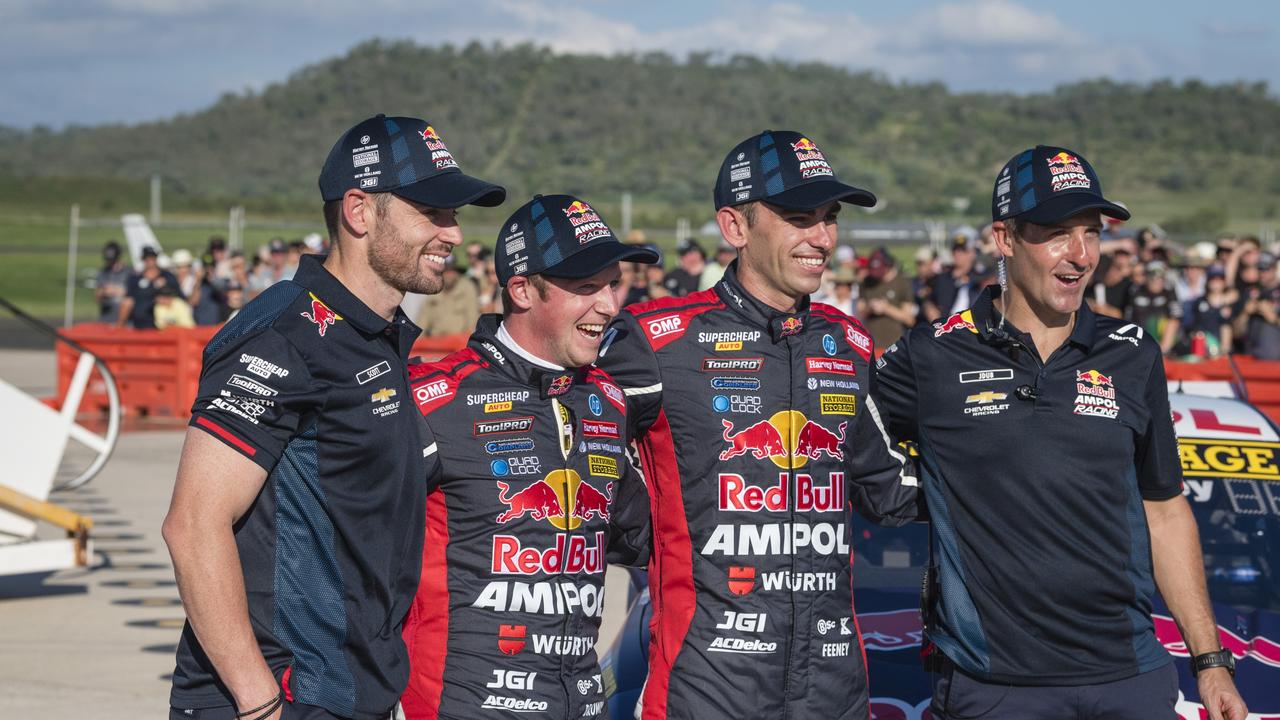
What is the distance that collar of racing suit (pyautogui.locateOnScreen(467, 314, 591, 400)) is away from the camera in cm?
376

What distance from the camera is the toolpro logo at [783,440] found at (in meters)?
3.85

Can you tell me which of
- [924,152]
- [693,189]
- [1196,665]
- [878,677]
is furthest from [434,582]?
[924,152]

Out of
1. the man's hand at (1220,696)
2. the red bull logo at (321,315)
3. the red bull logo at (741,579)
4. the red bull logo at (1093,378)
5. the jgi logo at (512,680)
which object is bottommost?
the man's hand at (1220,696)

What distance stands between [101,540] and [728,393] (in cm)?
833

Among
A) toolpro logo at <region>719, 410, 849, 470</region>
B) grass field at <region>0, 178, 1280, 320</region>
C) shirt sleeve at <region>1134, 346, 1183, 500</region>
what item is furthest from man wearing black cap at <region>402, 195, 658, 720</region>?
grass field at <region>0, 178, 1280, 320</region>

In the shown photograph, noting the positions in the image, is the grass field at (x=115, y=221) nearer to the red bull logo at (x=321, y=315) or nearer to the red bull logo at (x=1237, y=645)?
the red bull logo at (x=1237, y=645)

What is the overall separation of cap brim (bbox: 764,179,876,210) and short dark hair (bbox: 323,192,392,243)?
1212mm

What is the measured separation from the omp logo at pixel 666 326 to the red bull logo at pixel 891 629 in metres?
1.18

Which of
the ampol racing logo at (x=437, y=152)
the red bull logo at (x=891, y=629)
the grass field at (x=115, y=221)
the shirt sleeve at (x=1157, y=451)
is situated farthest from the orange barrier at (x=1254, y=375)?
the grass field at (x=115, y=221)

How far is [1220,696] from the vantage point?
12.1 ft

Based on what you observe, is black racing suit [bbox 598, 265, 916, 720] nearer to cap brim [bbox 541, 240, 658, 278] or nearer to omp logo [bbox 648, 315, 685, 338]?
omp logo [bbox 648, 315, 685, 338]

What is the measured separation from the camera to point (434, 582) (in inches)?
143

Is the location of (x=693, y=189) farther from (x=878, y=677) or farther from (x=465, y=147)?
(x=878, y=677)

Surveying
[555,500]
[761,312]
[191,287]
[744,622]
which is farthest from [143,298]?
[744,622]
